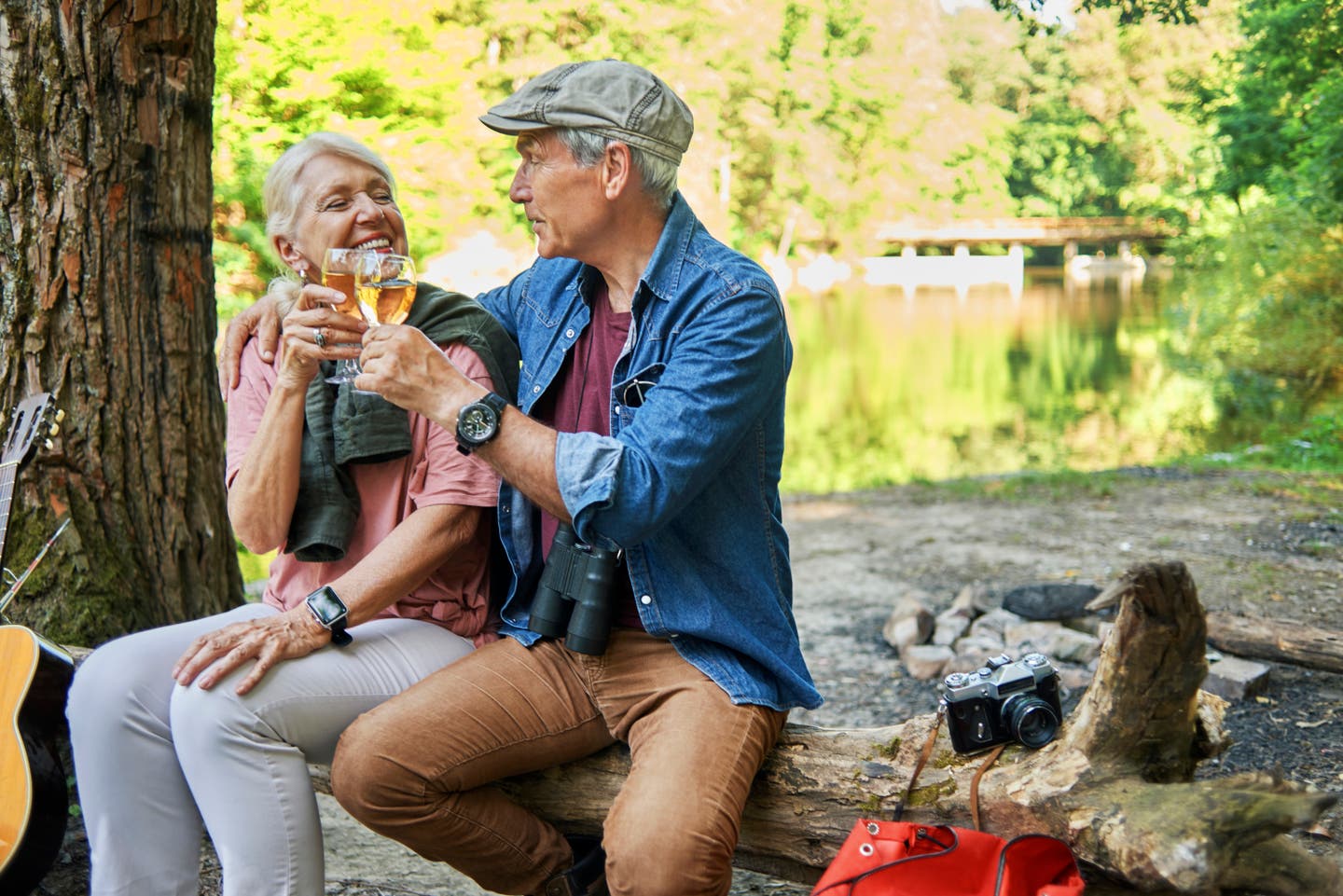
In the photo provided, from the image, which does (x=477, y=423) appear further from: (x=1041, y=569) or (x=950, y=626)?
(x=1041, y=569)

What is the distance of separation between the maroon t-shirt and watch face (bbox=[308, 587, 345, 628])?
0.41 meters

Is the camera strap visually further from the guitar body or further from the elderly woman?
the guitar body

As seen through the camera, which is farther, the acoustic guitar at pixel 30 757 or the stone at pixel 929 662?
the stone at pixel 929 662

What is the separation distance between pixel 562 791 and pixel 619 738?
0.16 m

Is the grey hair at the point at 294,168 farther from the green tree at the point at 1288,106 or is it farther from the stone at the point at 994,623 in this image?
the green tree at the point at 1288,106

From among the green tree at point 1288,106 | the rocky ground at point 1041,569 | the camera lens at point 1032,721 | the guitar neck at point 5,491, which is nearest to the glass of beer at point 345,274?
the guitar neck at point 5,491

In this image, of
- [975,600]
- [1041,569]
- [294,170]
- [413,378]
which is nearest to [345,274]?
[413,378]

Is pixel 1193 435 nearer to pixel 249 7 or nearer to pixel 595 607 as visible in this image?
pixel 595 607

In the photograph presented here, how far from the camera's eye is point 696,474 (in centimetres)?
208

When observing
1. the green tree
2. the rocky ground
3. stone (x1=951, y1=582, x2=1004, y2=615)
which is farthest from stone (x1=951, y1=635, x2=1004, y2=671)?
the green tree

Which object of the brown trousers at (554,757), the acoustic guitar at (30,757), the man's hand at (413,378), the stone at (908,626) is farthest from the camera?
the stone at (908,626)

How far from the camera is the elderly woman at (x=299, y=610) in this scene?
7.01ft

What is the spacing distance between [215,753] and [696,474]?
38.6 inches

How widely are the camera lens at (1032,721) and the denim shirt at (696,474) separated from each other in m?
0.41
